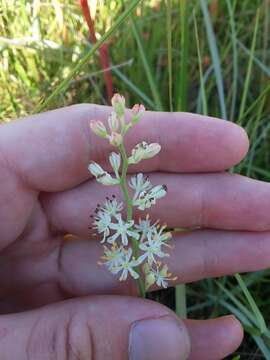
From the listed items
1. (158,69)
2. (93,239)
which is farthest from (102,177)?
(158,69)

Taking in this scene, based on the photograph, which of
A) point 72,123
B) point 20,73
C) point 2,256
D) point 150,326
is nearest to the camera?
point 150,326

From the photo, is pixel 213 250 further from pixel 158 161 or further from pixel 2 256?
pixel 2 256

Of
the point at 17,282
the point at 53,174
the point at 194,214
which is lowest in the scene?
the point at 17,282

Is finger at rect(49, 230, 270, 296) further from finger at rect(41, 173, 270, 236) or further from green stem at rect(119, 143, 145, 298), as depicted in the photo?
green stem at rect(119, 143, 145, 298)

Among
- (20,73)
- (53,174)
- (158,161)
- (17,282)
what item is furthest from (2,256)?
(20,73)

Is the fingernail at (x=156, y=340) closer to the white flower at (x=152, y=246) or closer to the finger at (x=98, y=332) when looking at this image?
the finger at (x=98, y=332)

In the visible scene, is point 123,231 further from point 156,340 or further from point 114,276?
point 114,276

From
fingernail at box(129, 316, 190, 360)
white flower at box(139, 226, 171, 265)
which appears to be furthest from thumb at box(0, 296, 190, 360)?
white flower at box(139, 226, 171, 265)
